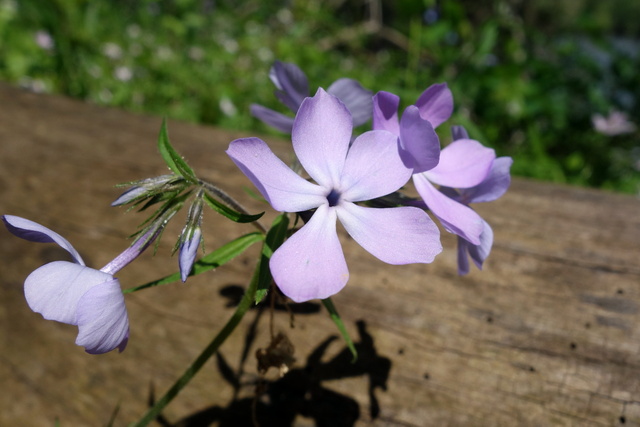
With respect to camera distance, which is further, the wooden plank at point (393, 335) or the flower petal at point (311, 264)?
the wooden plank at point (393, 335)

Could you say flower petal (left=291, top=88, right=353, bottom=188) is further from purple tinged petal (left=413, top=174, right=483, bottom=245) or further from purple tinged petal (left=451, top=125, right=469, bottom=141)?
purple tinged petal (left=451, top=125, right=469, bottom=141)

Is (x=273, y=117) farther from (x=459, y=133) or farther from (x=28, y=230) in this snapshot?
(x=28, y=230)

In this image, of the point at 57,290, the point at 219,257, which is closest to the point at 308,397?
the point at 219,257

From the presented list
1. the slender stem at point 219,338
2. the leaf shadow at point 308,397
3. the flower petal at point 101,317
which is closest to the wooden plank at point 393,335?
the leaf shadow at point 308,397

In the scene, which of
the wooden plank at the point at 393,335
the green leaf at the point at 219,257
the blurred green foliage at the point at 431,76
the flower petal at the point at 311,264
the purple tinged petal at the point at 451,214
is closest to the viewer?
the flower petal at the point at 311,264

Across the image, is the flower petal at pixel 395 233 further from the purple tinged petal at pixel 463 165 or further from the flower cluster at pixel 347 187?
the purple tinged petal at pixel 463 165

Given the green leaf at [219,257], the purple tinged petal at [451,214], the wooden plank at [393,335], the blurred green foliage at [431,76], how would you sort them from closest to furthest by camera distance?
the purple tinged petal at [451,214]
the green leaf at [219,257]
the wooden plank at [393,335]
the blurred green foliage at [431,76]
